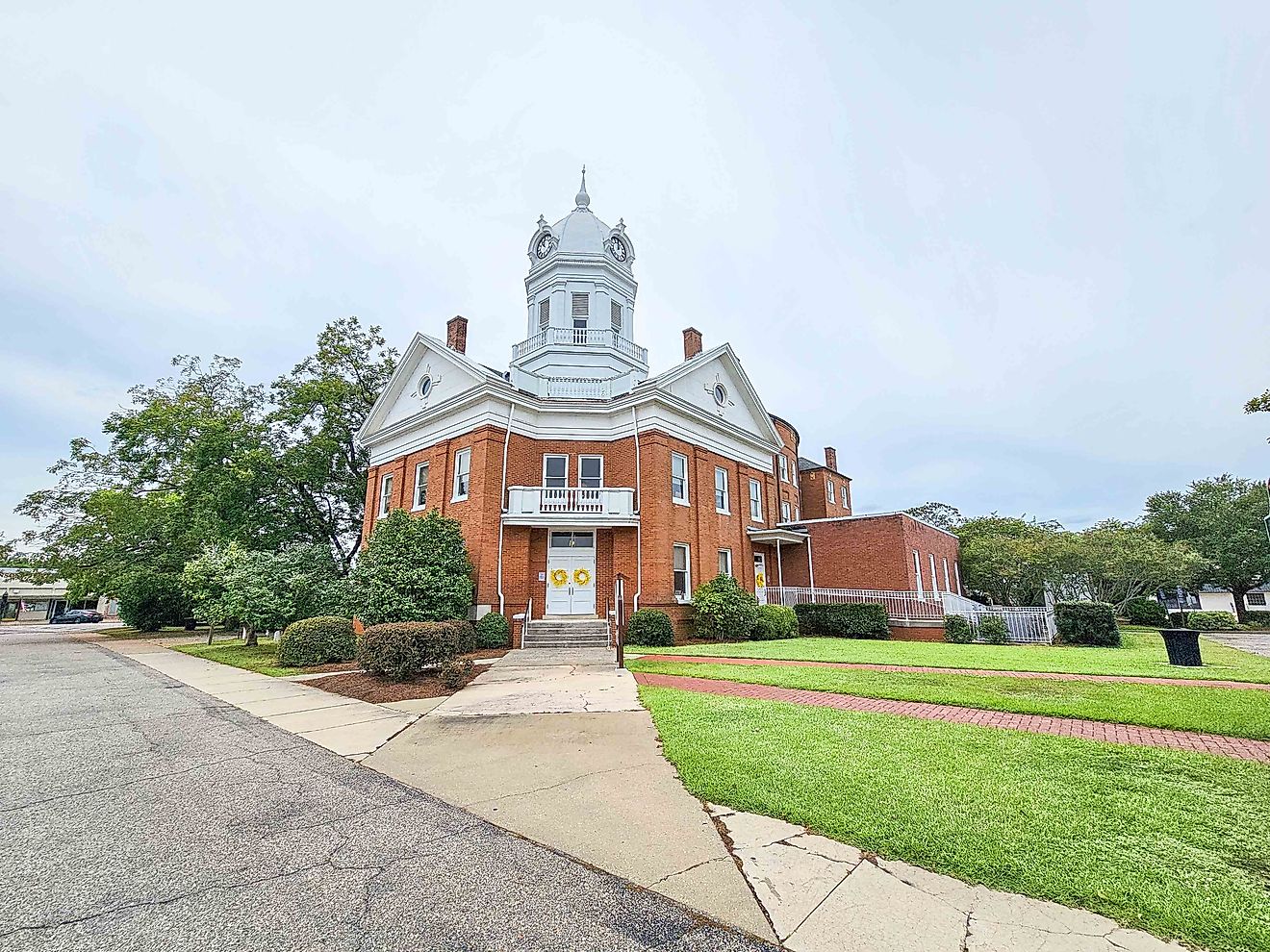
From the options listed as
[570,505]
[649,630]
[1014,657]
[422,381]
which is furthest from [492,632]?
[1014,657]

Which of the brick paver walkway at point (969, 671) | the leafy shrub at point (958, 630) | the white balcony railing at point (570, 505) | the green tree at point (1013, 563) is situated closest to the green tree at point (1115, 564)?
the green tree at point (1013, 563)

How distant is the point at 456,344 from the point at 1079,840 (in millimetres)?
23708

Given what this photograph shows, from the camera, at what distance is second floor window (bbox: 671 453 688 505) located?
68.7 ft

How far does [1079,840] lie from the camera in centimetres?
381

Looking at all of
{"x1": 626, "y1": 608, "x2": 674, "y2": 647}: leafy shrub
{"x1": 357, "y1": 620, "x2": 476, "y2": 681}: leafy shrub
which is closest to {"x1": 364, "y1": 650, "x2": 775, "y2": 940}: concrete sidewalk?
{"x1": 357, "y1": 620, "x2": 476, "y2": 681}: leafy shrub

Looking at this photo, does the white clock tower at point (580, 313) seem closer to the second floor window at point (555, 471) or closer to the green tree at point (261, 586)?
the second floor window at point (555, 471)

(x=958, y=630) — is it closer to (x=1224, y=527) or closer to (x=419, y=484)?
(x=419, y=484)

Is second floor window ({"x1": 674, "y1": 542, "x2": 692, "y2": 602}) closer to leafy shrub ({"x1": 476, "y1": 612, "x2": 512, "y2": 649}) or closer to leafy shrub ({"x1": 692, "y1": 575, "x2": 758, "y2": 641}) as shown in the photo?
leafy shrub ({"x1": 692, "y1": 575, "x2": 758, "y2": 641})

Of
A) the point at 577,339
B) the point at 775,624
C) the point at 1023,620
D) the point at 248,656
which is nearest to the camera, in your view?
the point at 248,656

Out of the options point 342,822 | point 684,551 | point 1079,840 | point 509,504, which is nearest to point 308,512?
point 509,504

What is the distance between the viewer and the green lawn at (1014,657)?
11.2 meters

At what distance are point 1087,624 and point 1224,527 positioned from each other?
111ft

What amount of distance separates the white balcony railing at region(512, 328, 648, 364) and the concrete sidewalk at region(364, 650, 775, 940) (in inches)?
691

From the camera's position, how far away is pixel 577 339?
25141 millimetres
